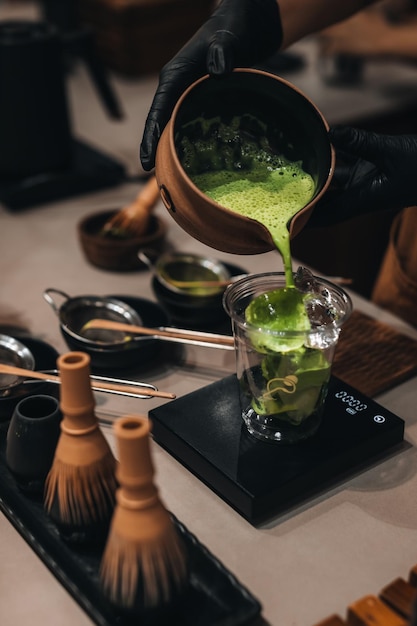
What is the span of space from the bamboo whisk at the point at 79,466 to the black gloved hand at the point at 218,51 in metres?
0.47

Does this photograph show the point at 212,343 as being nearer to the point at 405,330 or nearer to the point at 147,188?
the point at 405,330

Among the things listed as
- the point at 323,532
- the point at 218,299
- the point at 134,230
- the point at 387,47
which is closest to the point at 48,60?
the point at 134,230

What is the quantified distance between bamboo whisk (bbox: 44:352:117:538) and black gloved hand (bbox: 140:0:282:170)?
475 mm

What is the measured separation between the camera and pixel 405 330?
164 centimetres

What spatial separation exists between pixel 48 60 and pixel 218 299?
0.84 meters

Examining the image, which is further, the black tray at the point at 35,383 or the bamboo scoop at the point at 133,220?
the bamboo scoop at the point at 133,220

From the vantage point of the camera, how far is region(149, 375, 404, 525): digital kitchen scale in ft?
3.86

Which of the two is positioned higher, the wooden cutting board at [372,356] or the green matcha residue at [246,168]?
the green matcha residue at [246,168]

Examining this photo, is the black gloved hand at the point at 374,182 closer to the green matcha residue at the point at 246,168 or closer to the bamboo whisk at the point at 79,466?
the green matcha residue at the point at 246,168

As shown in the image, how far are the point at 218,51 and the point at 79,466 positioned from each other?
0.64 metres

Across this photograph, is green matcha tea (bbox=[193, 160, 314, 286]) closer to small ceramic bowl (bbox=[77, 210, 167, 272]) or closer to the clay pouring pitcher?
the clay pouring pitcher

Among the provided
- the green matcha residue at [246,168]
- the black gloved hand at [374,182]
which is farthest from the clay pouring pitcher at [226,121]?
the black gloved hand at [374,182]

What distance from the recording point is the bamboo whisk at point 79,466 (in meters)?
0.98

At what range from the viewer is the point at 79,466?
103 cm
